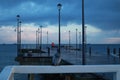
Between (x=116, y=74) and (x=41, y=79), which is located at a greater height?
(x=116, y=74)

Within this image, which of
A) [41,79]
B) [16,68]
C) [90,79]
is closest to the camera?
[16,68]

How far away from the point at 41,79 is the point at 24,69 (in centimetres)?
2740

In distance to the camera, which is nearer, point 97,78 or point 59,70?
point 59,70

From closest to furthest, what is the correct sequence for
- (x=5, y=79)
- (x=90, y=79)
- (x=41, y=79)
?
(x=5, y=79)
(x=90, y=79)
(x=41, y=79)

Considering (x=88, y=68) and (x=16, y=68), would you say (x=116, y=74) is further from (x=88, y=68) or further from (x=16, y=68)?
(x=16, y=68)

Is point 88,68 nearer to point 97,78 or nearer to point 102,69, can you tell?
point 102,69

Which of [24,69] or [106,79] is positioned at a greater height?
[24,69]

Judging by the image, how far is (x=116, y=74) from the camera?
567 cm

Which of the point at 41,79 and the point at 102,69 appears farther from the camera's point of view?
the point at 41,79

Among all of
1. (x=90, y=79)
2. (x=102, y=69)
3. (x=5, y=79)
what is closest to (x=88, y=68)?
(x=102, y=69)

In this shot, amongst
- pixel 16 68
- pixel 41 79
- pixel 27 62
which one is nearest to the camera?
pixel 16 68

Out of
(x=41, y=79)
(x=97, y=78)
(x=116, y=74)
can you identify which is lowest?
(x=41, y=79)

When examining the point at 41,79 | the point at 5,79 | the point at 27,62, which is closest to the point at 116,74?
the point at 5,79

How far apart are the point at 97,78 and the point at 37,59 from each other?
79.8 feet
